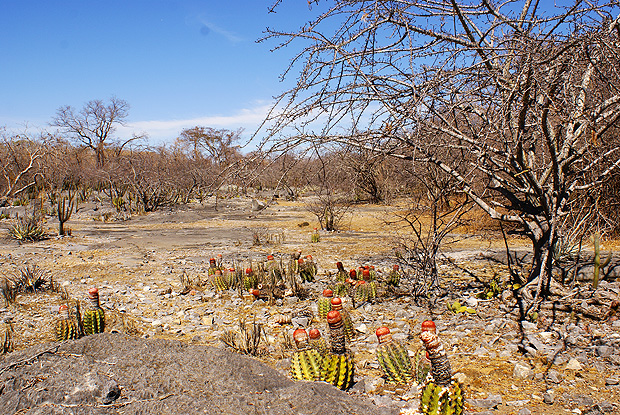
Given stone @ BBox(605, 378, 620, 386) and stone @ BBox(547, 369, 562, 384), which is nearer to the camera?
stone @ BBox(605, 378, 620, 386)

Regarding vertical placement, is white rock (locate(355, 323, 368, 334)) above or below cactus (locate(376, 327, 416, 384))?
below

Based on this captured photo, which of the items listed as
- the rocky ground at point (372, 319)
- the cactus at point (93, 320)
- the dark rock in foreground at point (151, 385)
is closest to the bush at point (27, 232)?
the rocky ground at point (372, 319)

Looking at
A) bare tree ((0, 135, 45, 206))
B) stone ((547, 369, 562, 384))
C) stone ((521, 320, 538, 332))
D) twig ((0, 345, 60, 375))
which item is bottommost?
stone ((547, 369, 562, 384))

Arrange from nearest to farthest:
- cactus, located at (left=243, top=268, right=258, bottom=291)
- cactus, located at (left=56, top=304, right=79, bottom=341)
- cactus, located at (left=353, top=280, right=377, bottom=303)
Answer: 1. cactus, located at (left=56, top=304, right=79, bottom=341)
2. cactus, located at (left=353, top=280, right=377, bottom=303)
3. cactus, located at (left=243, top=268, right=258, bottom=291)

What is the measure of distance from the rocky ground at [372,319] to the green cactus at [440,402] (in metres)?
0.38

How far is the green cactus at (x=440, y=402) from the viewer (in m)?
2.50

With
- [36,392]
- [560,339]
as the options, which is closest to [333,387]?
[36,392]

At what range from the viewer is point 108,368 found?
302 centimetres

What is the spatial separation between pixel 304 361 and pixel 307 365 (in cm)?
4

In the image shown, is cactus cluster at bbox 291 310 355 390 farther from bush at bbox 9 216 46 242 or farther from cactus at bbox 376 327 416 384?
bush at bbox 9 216 46 242

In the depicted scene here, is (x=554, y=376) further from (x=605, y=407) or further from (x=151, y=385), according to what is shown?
(x=151, y=385)

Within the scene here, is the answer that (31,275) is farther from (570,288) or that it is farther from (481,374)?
(570,288)

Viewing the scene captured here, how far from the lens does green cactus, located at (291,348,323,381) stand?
324cm

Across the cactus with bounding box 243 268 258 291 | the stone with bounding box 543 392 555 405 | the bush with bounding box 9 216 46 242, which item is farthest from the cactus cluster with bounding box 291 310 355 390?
the bush with bounding box 9 216 46 242
